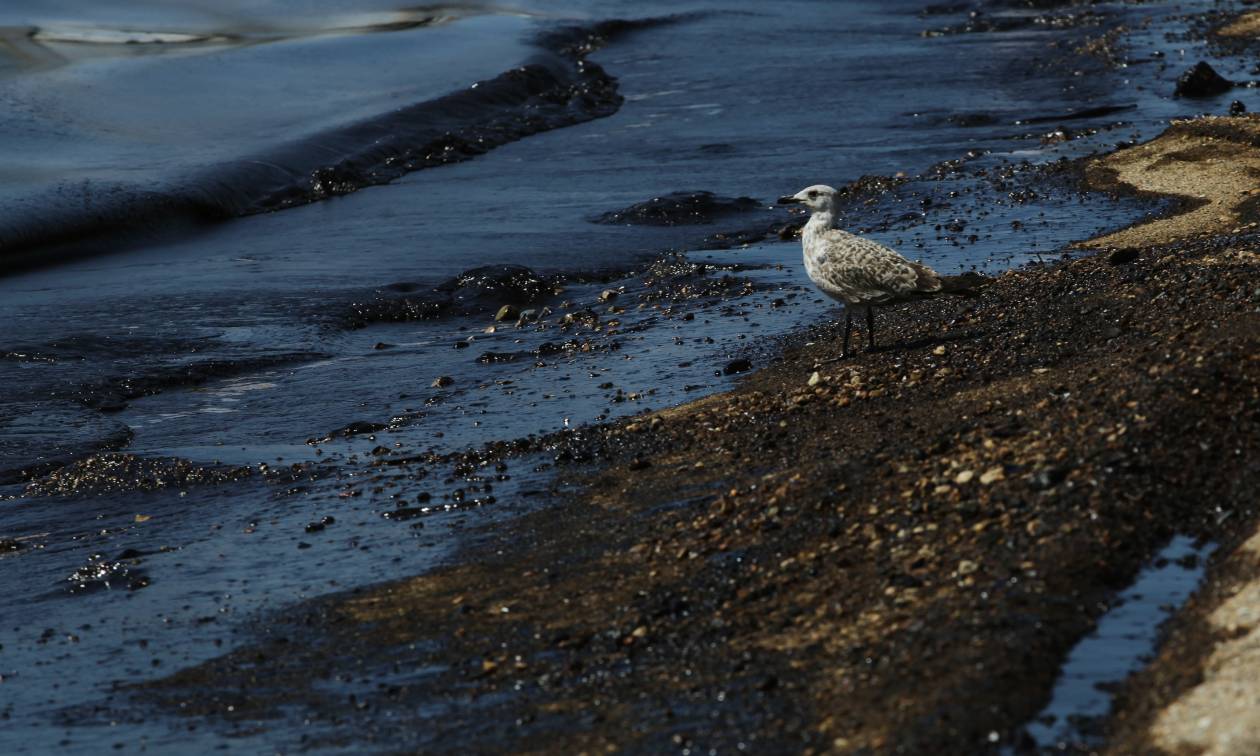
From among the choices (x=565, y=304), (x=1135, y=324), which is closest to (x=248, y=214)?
(x=565, y=304)

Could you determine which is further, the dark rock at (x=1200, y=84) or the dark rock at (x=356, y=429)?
the dark rock at (x=1200, y=84)

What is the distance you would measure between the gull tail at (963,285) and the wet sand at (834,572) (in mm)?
443

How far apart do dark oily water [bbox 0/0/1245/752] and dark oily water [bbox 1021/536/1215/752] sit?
8.70 ft

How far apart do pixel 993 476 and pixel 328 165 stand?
47.8 ft

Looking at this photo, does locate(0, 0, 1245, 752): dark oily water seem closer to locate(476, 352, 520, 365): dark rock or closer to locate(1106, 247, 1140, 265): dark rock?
locate(476, 352, 520, 365): dark rock

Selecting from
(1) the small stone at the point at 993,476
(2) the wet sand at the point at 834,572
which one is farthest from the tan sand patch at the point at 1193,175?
(1) the small stone at the point at 993,476

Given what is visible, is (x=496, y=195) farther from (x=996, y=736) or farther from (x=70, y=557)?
(x=996, y=736)

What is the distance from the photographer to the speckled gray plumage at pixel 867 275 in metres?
9.35

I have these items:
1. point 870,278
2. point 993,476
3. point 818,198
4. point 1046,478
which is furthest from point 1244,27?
point 1046,478

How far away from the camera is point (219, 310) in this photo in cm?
1345

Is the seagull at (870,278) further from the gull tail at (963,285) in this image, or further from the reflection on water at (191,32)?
the reflection on water at (191,32)

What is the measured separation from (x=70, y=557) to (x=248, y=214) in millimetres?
10292

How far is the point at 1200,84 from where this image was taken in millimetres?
19375

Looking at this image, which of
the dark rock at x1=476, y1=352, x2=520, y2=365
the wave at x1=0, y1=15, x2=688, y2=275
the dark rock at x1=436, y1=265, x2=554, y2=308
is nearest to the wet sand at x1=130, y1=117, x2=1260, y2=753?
the dark rock at x1=476, y1=352, x2=520, y2=365
